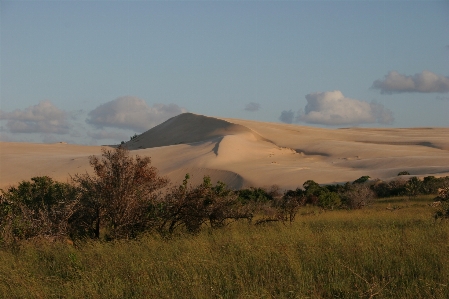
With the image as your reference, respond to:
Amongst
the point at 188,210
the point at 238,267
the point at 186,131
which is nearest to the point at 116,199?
the point at 188,210

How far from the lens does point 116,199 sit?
1120 centimetres

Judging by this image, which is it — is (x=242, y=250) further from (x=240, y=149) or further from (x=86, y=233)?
(x=240, y=149)

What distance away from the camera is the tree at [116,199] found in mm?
11227

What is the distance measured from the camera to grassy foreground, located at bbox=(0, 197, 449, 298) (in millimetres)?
7590

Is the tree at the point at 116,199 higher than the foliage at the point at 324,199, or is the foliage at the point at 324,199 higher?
the tree at the point at 116,199

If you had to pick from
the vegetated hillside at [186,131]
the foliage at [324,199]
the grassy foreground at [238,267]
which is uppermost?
the vegetated hillside at [186,131]

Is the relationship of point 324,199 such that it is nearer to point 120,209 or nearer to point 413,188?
point 413,188

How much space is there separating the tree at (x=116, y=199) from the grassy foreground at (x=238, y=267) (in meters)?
0.66

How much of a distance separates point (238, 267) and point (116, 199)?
356 centimetres

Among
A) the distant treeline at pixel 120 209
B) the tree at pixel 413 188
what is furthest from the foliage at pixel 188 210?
the tree at pixel 413 188

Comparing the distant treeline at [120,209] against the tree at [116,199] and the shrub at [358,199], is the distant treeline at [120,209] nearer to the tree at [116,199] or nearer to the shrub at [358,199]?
the tree at [116,199]

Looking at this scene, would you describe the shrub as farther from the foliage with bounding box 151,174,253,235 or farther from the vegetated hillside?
the vegetated hillside

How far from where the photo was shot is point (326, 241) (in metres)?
9.83

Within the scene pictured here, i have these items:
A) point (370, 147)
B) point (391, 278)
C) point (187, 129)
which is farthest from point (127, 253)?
point (187, 129)
